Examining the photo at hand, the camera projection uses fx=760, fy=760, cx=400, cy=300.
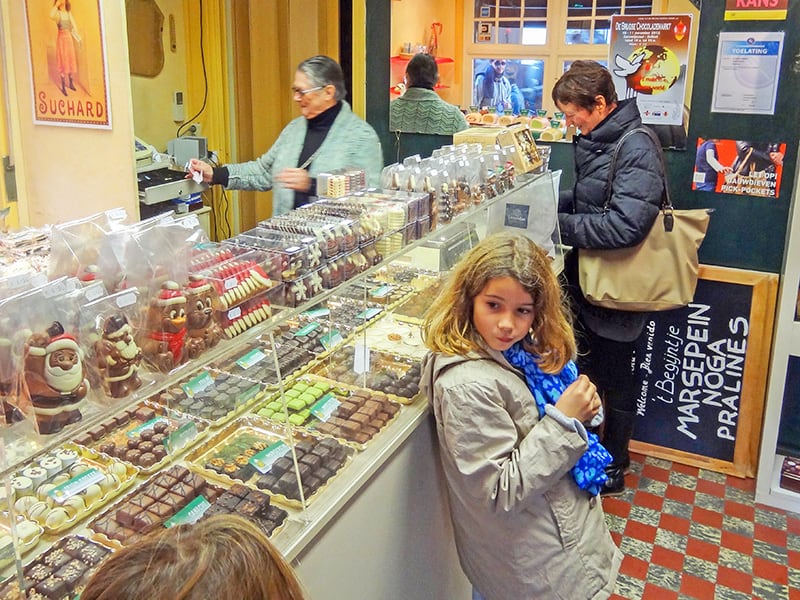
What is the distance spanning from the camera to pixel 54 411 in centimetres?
136

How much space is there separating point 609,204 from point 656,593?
1.64 m

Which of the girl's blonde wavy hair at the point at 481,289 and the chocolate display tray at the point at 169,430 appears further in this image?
the girl's blonde wavy hair at the point at 481,289

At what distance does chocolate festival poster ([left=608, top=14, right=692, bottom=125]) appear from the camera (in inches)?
150

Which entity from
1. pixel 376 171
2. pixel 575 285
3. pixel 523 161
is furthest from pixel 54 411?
pixel 575 285

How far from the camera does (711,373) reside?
155 inches

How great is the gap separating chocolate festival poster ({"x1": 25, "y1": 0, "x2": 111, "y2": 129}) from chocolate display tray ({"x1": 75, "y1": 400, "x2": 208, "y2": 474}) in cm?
224

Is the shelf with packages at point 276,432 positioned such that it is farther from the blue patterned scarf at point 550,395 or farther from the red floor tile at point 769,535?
the red floor tile at point 769,535

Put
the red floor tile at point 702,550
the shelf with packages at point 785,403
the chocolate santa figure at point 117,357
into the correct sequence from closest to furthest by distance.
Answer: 1. the chocolate santa figure at point 117,357
2. the red floor tile at point 702,550
3. the shelf with packages at point 785,403

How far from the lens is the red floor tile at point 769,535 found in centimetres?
339

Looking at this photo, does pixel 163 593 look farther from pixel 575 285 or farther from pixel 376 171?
pixel 575 285

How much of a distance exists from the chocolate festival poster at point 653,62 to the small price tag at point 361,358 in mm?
2323

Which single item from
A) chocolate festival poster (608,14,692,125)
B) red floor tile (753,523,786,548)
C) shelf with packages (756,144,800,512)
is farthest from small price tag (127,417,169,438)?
chocolate festival poster (608,14,692,125)

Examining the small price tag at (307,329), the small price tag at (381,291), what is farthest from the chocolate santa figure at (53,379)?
the small price tag at (381,291)

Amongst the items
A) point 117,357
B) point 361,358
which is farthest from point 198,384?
point 361,358
